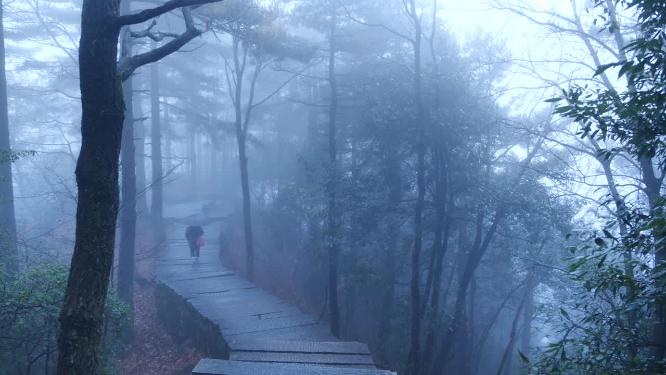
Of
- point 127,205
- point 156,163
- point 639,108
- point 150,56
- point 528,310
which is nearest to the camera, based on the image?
point 639,108

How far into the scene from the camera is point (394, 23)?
18.6m

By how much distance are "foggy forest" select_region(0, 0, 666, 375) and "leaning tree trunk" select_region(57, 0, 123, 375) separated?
19mm

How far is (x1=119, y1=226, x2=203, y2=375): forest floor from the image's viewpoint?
41.9 ft

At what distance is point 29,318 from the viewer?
7.77 meters

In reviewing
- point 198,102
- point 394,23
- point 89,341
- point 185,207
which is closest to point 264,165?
point 198,102

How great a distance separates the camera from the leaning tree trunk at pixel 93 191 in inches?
195

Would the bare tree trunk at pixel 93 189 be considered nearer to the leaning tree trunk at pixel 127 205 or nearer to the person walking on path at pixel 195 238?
the leaning tree trunk at pixel 127 205

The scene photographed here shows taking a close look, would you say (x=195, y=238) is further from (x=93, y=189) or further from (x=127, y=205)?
(x=93, y=189)

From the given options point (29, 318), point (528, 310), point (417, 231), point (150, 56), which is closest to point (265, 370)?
point (29, 318)

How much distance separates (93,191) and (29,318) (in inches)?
155

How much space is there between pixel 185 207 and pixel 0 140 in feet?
63.9

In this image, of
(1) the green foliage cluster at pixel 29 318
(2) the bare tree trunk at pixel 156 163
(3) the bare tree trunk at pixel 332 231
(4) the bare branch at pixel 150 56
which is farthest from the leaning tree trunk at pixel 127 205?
(2) the bare tree trunk at pixel 156 163

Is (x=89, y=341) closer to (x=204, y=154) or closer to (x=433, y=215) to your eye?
(x=433, y=215)

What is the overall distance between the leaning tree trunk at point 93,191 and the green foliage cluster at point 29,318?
3.18 meters
